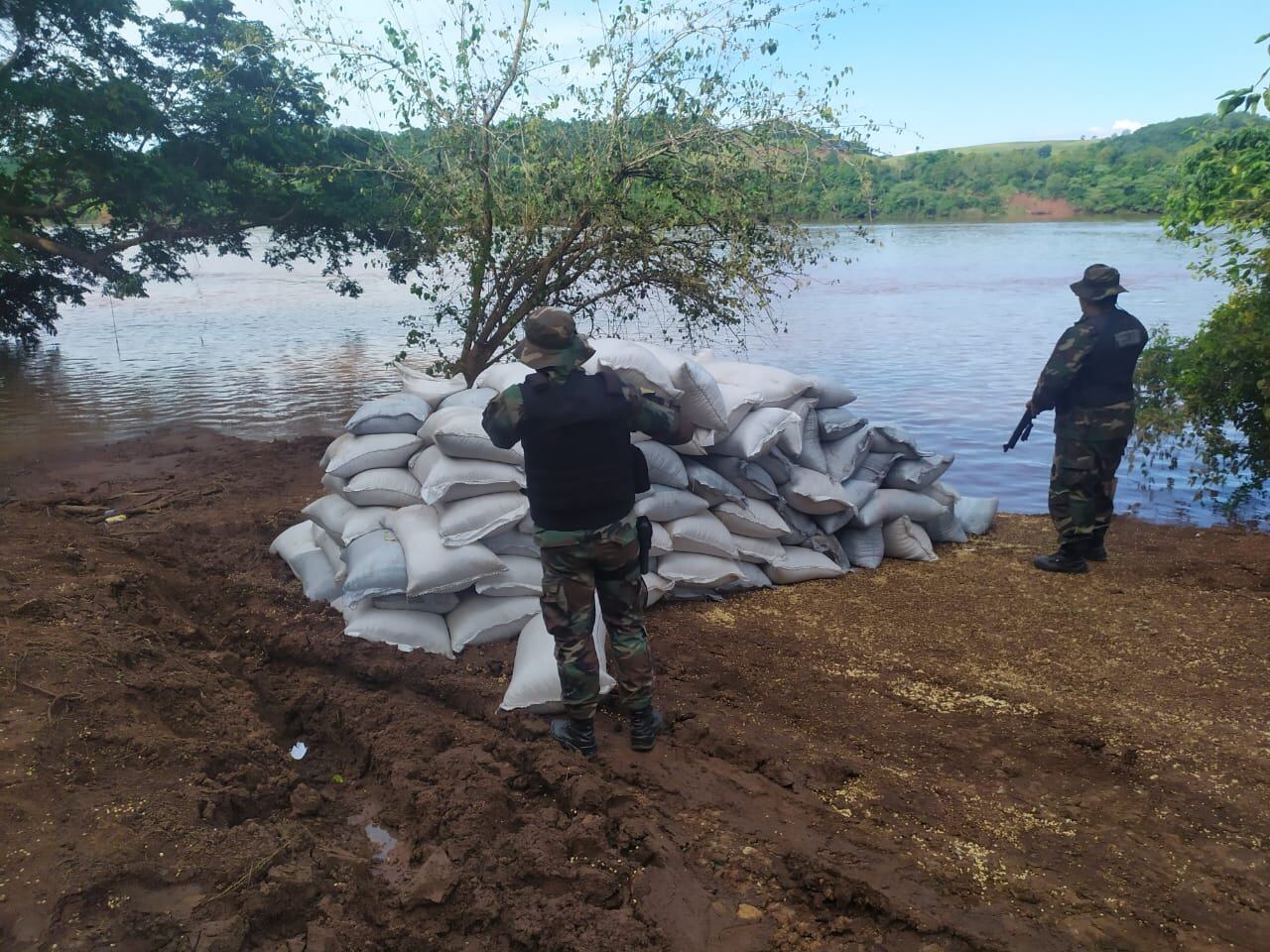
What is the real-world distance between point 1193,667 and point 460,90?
642cm

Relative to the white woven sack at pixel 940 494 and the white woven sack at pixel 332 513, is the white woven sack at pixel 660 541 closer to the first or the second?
the white woven sack at pixel 332 513

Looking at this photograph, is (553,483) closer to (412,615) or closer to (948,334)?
(412,615)

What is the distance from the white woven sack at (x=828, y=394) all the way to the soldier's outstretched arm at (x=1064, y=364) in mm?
1114

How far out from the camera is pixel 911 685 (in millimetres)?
3787

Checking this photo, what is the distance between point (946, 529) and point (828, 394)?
52.8 inches

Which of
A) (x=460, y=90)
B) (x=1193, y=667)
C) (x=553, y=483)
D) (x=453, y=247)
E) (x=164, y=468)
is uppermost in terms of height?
(x=460, y=90)

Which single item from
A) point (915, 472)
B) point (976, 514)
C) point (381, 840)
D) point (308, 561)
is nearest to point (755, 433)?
point (915, 472)

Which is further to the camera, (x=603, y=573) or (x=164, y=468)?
(x=164, y=468)

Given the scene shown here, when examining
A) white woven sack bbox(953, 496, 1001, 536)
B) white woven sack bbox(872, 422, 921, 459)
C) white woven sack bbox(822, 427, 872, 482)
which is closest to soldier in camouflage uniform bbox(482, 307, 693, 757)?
white woven sack bbox(822, 427, 872, 482)

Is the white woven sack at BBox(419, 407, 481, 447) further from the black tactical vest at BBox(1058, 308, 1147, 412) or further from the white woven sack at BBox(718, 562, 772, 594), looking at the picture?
the black tactical vest at BBox(1058, 308, 1147, 412)

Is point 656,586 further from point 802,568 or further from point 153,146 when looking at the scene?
point 153,146

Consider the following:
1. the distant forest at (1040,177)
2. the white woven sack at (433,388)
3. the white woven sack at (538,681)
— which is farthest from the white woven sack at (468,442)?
the distant forest at (1040,177)

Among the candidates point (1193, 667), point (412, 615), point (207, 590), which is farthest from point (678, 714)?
point (207, 590)

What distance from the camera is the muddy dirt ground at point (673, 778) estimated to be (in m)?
2.32
